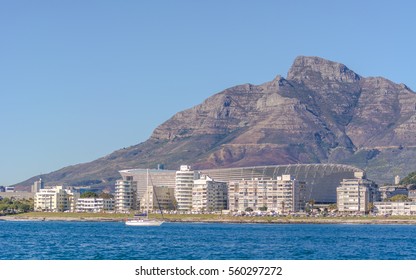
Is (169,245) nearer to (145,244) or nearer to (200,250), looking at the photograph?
(145,244)

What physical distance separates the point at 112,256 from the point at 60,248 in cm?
1442

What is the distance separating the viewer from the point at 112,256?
97750 mm

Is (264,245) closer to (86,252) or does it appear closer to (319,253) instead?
(319,253)

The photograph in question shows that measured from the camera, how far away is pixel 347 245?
123m

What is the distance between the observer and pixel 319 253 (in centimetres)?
10619

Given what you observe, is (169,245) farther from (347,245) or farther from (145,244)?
(347,245)
